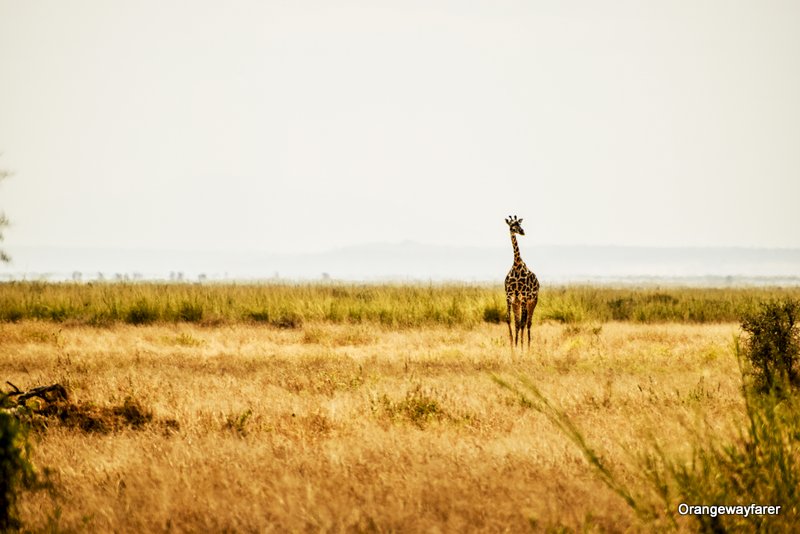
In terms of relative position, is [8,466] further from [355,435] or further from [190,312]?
[190,312]

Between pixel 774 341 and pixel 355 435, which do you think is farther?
pixel 774 341

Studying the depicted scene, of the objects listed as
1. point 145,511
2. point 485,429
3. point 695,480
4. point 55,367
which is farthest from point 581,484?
point 55,367

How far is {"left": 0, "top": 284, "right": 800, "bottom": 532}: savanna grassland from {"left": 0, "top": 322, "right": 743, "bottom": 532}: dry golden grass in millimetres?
25

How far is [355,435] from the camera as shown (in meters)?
7.50

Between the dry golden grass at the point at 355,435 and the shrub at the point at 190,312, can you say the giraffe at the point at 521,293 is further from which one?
the shrub at the point at 190,312

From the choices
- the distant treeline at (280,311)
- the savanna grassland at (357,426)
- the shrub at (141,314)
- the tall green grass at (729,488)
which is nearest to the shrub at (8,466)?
the savanna grassland at (357,426)

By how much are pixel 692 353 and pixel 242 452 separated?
10.7 metres

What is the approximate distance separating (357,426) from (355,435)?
0.39m

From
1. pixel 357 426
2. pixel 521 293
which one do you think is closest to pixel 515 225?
pixel 521 293

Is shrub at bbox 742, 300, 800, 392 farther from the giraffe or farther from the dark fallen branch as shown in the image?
the dark fallen branch

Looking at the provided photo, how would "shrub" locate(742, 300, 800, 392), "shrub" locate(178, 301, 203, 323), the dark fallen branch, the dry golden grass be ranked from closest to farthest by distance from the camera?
the dry golden grass → the dark fallen branch → "shrub" locate(742, 300, 800, 392) → "shrub" locate(178, 301, 203, 323)

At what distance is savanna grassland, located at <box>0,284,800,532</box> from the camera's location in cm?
511

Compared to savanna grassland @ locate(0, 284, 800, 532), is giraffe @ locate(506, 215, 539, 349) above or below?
above

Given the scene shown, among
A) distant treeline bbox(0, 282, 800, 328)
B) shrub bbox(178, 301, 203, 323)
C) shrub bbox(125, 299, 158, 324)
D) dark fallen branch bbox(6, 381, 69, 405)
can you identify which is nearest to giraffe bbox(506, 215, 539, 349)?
distant treeline bbox(0, 282, 800, 328)
